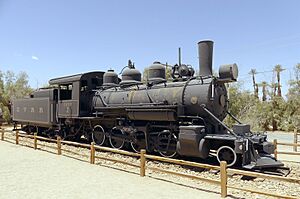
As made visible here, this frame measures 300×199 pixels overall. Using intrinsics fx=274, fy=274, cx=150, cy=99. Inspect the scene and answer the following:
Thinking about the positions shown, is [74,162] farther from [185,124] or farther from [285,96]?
[285,96]

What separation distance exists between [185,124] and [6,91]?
31471mm

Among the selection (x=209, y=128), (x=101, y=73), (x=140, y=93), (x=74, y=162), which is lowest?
(x=74, y=162)

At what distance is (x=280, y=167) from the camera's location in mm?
7711

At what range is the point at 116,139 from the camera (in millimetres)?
10852

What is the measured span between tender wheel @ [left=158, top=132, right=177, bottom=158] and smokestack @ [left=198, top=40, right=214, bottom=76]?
Result: 231 cm

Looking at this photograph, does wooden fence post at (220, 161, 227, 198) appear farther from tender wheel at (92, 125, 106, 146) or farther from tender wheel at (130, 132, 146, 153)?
tender wheel at (92, 125, 106, 146)

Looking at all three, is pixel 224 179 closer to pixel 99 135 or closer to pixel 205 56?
pixel 205 56

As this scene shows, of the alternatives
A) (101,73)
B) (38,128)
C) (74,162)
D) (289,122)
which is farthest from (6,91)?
(289,122)

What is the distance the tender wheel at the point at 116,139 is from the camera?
10656 mm

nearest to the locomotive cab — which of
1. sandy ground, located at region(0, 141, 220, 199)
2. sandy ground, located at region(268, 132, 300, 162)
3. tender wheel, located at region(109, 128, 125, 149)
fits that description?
tender wheel, located at region(109, 128, 125, 149)

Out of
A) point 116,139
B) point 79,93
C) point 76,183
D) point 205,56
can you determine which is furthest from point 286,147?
point 76,183

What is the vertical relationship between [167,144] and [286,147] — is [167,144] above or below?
above

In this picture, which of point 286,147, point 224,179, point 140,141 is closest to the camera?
point 224,179

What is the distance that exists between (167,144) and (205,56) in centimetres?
311
